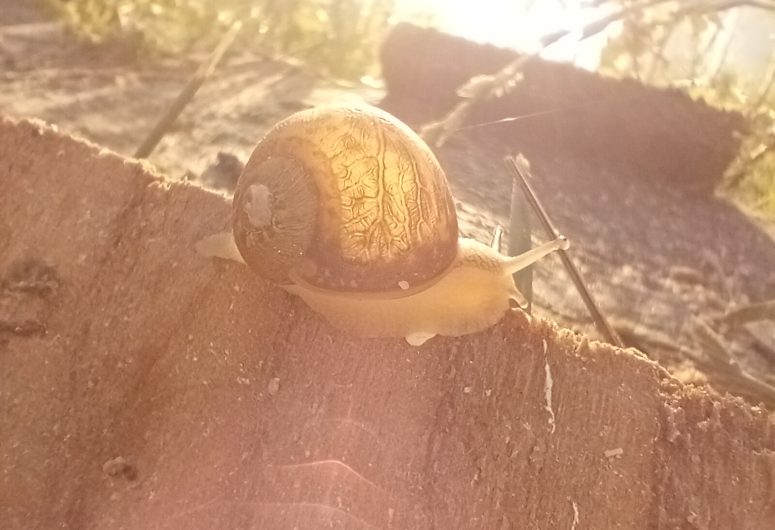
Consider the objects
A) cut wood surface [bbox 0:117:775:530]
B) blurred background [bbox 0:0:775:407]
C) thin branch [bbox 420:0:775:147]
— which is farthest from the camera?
blurred background [bbox 0:0:775:407]

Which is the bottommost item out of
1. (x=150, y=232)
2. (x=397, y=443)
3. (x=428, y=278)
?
(x=397, y=443)

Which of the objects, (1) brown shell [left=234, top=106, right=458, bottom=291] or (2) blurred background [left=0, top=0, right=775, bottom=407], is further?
(2) blurred background [left=0, top=0, right=775, bottom=407]

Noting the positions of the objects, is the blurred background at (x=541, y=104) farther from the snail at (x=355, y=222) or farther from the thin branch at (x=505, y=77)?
the snail at (x=355, y=222)

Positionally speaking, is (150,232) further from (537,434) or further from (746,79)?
(746,79)

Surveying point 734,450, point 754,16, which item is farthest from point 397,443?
point 754,16

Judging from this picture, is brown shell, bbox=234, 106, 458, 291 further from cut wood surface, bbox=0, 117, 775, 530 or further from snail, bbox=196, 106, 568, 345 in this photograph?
cut wood surface, bbox=0, 117, 775, 530

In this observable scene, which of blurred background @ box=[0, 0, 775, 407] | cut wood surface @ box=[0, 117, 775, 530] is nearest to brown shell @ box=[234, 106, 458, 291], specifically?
cut wood surface @ box=[0, 117, 775, 530]
